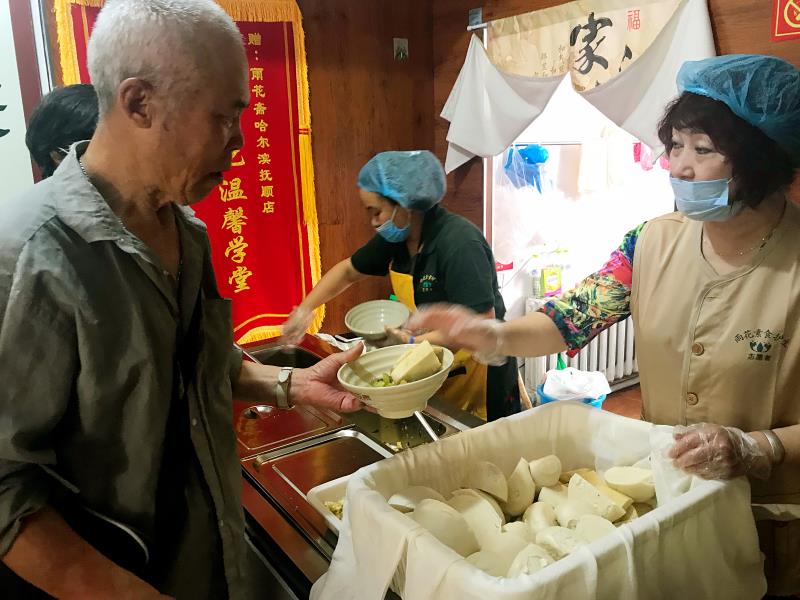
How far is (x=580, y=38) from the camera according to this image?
249 centimetres

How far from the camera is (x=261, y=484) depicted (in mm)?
1448

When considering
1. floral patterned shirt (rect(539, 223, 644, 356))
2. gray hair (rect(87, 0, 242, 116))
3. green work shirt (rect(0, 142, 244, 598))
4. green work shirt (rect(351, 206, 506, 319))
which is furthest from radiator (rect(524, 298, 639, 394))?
gray hair (rect(87, 0, 242, 116))

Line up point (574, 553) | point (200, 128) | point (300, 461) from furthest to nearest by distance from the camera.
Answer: point (300, 461) < point (200, 128) < point (574, 553)

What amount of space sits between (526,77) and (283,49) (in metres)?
1.14

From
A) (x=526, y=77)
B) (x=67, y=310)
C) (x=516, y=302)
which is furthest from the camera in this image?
(x=516, y=302)

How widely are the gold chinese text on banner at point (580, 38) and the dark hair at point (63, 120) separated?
185 centimetres

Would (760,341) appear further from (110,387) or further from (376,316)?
(376,316)

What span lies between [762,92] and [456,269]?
1084 mm

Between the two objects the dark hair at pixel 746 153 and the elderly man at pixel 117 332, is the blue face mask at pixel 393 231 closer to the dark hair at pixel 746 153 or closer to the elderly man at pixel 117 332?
the dark hair at pixel 746 153

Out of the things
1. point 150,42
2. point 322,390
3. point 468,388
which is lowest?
point 468,388

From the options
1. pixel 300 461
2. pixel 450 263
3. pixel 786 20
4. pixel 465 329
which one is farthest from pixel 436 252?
pixel 786 20

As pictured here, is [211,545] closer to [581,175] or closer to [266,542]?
[266,542]

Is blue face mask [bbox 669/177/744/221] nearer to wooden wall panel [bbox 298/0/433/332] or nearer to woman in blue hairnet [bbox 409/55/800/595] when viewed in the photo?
woman in blue hairnet [bbox 409/55/800/595]

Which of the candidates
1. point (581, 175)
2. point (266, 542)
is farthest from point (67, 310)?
point (581, 175)
